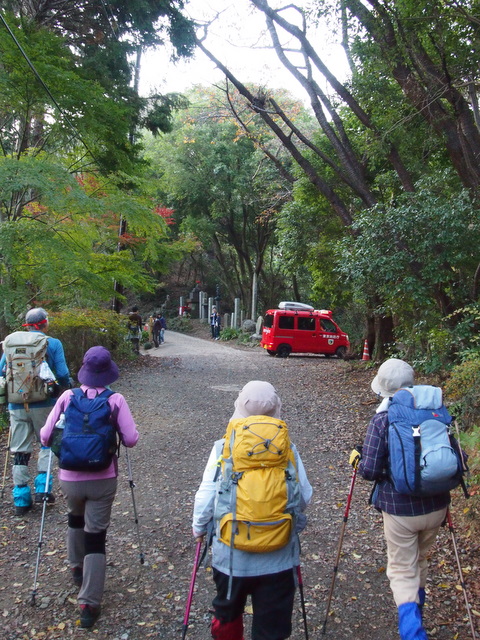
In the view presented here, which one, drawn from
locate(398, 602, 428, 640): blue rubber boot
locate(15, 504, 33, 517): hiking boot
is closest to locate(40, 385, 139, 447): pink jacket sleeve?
locate(398, 602, 428, 640): blue rubber boot

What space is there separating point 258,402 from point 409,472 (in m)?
0.94

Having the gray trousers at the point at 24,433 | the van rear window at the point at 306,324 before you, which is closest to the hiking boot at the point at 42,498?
the gray trousers at the point at 24,433

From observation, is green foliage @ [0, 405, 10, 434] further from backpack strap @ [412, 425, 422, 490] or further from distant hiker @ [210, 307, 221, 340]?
distant hiker @ [210, 307, 221, 340]

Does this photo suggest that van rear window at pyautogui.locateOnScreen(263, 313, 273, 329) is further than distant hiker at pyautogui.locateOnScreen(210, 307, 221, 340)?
No

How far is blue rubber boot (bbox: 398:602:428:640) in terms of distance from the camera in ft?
9.81

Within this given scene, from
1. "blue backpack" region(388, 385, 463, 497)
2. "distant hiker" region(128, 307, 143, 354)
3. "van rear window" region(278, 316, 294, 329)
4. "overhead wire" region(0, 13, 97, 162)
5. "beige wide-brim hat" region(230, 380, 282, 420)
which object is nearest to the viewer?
"beige wide-brim hat" region(230, 380, 282, 420)

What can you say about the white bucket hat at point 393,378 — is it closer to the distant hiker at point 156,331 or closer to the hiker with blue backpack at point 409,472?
the hiker with blue backpack at point 409,472

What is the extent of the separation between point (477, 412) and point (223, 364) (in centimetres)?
1195

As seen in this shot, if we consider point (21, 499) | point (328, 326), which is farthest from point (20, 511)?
point (328, 326)

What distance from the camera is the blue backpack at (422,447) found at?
292 centimetres

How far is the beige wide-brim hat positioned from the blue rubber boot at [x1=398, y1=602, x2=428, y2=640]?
1.40m

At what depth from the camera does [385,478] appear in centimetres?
317

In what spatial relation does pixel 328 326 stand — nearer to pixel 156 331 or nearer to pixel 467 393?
pixel 156 331

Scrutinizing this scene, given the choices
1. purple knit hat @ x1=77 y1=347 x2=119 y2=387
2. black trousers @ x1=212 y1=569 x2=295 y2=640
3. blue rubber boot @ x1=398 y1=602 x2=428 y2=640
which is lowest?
blue rubber boot @ x1=398 y1=602 x2=428 y2=640
